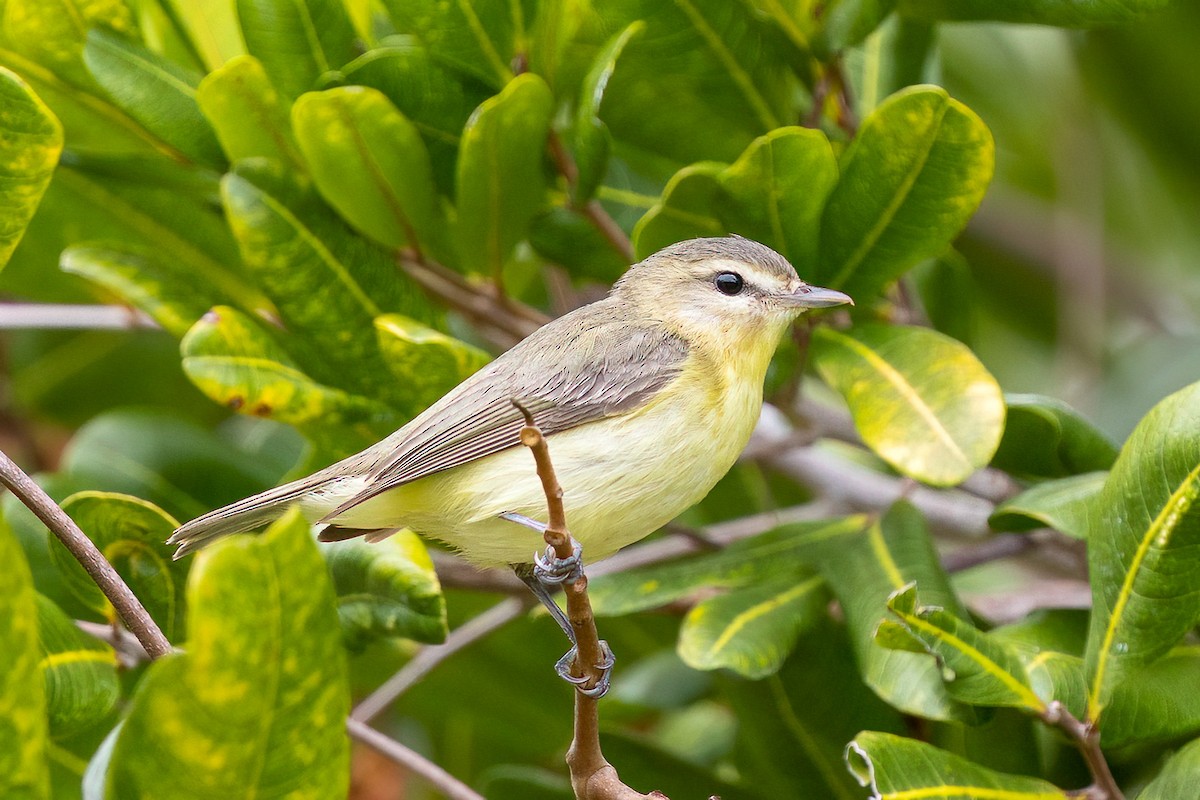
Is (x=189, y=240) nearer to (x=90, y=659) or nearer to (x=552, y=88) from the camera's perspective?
(x=552, y=88)

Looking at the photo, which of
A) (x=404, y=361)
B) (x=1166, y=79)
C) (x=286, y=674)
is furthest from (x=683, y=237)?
(x=1166, y=79)

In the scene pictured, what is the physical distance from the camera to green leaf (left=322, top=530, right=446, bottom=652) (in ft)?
7.40

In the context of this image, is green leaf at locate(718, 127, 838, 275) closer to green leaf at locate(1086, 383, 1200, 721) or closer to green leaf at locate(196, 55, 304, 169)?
green leaf at locate(1086, 383, 1200, 721)

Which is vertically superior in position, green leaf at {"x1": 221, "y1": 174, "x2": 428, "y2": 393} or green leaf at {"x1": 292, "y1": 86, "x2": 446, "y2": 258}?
green leaf at {"x1": 292, "y1": 86, "x2": 446, "y2": 258}

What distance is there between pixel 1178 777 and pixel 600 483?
42.1 inches

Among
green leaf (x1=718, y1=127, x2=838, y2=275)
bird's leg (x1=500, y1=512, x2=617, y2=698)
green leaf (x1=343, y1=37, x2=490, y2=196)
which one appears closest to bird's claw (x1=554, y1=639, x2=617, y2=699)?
bird's leg (x1=500, y1=512, x2=617, y2=698)

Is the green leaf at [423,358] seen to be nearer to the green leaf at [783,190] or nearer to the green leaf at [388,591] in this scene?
the green leaf at [388,591]

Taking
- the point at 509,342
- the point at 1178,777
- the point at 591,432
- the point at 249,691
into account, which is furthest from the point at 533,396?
the point at 1178,777

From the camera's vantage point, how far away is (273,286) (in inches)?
103

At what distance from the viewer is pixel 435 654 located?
2.89 metres

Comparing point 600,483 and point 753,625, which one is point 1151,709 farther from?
point 600,483

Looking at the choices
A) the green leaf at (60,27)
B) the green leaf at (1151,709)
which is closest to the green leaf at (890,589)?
the green leaf at (1151,709)

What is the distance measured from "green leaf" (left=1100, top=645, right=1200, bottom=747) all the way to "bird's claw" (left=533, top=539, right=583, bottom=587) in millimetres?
986

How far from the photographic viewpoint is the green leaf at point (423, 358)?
8.14ft
